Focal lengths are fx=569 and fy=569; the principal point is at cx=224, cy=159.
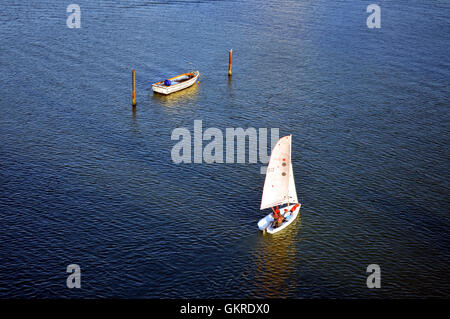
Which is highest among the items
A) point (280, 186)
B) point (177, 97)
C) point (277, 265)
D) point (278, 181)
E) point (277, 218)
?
point (177, 97)

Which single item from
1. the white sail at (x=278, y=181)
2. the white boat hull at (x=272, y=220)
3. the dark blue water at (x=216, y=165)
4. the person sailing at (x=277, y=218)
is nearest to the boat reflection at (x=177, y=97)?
the dark blue water at (x=216, y=165)

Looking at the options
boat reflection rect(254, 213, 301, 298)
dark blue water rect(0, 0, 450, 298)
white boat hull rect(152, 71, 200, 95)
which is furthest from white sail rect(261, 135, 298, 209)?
white boat hull rect(152, 71, 200, 95)

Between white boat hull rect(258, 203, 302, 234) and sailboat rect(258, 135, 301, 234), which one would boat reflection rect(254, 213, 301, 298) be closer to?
white boat hull rect(258, 203, 302, 234)

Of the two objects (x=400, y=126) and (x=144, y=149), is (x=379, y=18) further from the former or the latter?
(x=144, y=149)

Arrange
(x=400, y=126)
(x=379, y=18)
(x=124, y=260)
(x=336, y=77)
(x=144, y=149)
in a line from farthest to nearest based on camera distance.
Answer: (x=379, y=18), (x=336, y=77), (x=400, y=126), (x=144, y=149), (x=124, y=260)

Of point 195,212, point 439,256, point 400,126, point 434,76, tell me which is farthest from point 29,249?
point 434,76

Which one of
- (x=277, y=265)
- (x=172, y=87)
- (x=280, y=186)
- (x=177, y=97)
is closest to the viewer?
(x=277, y=265)

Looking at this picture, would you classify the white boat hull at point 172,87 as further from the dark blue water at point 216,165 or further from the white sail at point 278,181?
the white sail at point 278,181

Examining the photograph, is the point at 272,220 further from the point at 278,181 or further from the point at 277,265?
the point at 277,265

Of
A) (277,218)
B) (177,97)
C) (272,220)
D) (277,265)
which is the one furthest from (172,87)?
(277,265)
